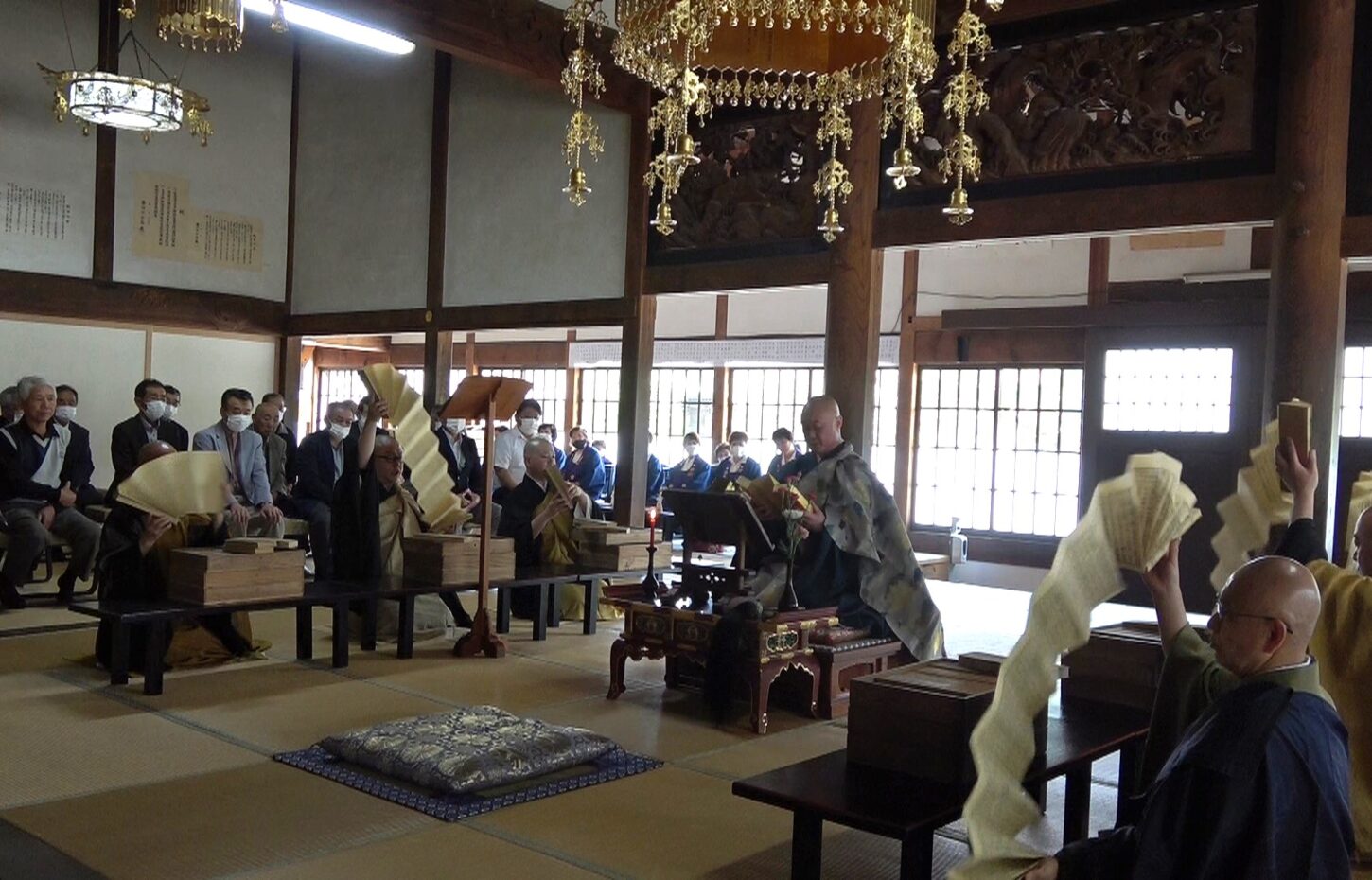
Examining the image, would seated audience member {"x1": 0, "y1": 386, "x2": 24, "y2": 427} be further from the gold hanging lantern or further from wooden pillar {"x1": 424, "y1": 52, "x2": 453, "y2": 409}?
the gold hanging lantern

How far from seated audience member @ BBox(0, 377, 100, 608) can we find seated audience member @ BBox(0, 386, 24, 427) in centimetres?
44

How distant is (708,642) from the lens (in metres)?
4.88

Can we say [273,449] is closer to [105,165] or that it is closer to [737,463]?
[105,165]

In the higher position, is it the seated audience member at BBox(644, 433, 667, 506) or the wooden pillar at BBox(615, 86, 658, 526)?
the wooden pillar at BBox(615, 86, 658, 526)

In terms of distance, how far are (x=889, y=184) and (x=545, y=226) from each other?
2.92 meters

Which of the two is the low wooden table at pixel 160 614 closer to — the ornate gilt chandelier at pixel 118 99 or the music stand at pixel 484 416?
the music stand at pixel 484 416

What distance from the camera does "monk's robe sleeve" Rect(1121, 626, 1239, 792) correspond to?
237 cm

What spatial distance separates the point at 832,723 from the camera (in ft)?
16.3

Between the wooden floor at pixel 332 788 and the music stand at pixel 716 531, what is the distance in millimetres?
517

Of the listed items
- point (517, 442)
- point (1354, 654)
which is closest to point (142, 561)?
point (517, 442)

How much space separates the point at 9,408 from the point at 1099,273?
27.6 feet

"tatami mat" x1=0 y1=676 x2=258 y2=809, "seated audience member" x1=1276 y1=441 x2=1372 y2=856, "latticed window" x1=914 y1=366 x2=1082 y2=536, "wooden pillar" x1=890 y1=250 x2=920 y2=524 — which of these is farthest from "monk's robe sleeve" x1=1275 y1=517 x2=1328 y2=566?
"wooden pillar" x1=890 y1=250 x2=920 y2=524

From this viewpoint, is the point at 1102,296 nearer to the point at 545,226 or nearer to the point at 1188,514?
the point at 545,226

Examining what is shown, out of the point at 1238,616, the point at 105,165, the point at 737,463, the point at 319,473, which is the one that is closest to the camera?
the point at 1238,616
